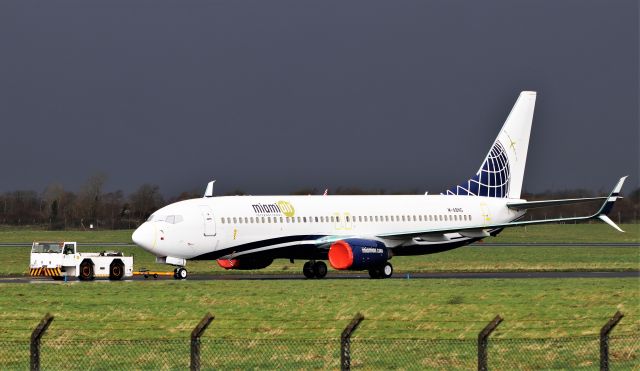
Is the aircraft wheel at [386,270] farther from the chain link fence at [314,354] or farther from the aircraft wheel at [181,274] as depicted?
the chain link fence at [314,354]

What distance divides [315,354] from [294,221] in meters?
29.5

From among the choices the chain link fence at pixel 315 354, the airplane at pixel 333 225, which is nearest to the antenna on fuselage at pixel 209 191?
the airplane at pixel 333 225

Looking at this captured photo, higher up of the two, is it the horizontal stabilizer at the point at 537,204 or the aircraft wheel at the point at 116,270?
the horizontal stabilizer at the point at 537,204

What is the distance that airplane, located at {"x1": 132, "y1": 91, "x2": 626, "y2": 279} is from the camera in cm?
5300

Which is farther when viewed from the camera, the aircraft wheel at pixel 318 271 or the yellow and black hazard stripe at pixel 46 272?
the aircraft wheel at pixel 318 271

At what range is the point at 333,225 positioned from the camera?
57625 mm

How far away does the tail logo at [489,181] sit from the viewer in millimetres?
65625

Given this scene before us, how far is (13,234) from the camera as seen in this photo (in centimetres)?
12188

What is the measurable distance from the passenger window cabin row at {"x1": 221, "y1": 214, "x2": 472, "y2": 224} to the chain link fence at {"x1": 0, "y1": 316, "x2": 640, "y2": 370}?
24494mm

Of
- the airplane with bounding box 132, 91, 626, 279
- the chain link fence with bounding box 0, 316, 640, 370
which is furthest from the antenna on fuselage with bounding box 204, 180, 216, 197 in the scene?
the chain link fence with bounding box 0, 316, 640, 370

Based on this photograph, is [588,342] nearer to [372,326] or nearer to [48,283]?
[372,326]

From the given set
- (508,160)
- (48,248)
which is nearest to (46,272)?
(48,248)

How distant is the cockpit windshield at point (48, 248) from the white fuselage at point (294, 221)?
5.47 m

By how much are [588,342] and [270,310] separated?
1084 centimetres
